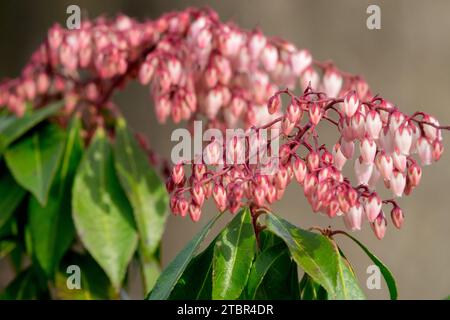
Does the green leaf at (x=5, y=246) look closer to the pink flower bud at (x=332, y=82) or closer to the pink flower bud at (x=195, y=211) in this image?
the pink flower bud at (x=332, y=82)

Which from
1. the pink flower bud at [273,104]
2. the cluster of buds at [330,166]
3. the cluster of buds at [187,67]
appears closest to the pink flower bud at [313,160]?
the cluster of buds at [330,166]

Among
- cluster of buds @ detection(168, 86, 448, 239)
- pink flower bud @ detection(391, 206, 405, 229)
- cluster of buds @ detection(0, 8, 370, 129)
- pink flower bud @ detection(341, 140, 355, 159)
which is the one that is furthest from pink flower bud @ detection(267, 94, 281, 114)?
cluster of buds @ detection(0, 8, 370, 129)

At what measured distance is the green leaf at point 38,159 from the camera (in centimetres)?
174

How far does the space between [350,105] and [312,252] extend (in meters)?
0.19

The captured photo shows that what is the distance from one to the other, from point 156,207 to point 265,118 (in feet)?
0.93

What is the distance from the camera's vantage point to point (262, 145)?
1.12 metres

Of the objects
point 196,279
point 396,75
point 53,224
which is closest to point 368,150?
point 196,279

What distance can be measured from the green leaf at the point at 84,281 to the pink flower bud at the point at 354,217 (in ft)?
2.58

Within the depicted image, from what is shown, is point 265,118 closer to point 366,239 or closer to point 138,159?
point 138,159

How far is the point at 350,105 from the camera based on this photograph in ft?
3.60

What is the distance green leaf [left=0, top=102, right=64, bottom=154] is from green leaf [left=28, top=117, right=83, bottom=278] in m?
0.12

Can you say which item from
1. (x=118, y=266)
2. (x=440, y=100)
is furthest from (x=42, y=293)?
(x=440, y=100)

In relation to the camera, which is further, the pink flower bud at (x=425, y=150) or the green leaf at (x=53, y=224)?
the green leaf at (x=53, y=224)

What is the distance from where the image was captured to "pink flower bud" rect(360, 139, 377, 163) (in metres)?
1.12
